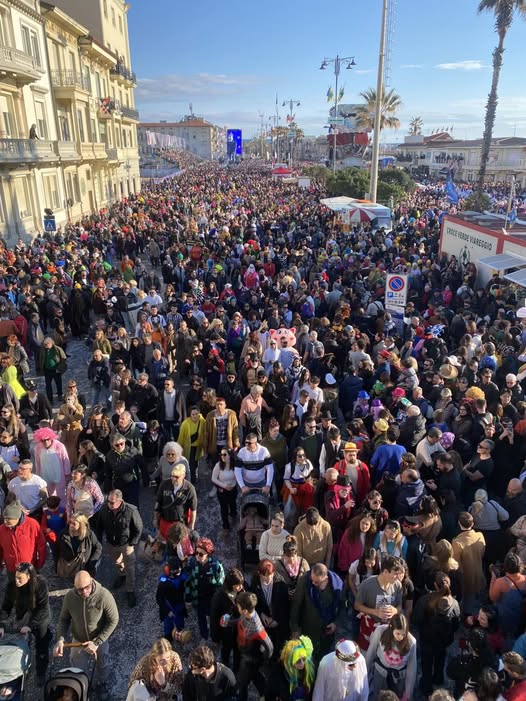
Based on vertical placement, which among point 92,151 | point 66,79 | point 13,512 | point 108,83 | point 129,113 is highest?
point 108,83

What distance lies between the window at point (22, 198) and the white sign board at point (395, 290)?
18.8m

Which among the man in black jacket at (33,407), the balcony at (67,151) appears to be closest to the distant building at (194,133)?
the balcony at (67,151)

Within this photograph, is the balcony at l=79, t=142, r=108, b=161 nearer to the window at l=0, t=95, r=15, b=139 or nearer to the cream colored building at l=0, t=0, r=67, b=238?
the cream colored building at l=0, t=0, r=67, b=238

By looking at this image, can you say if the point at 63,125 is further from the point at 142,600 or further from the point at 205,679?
the point at 205,679

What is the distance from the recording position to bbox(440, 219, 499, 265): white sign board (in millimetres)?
15852

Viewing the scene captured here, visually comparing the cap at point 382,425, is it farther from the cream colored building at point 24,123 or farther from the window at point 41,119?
the window at point 41,119

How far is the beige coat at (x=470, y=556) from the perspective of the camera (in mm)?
4531

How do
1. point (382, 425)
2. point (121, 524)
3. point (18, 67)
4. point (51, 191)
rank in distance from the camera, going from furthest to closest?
point (51, 191), point (18, 67), point (382, 425), point (121, 524)

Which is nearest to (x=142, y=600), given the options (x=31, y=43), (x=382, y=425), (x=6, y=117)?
(x=382, y=425)

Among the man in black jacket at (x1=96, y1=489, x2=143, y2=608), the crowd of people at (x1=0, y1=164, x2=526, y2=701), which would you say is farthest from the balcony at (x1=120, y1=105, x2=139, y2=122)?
the man in black jacket at (x1=96, y1=489, x2=143, y2=608)

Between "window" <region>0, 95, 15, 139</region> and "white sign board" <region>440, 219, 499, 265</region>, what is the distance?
59.3 ft

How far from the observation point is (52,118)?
27359mm

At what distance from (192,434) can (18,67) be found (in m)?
21.2

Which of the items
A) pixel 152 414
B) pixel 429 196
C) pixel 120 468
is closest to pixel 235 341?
pixel 152 414
